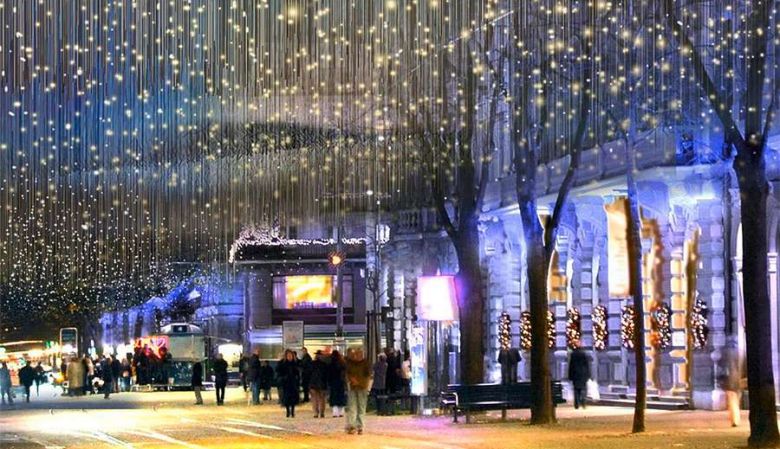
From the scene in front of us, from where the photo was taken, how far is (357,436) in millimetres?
31562

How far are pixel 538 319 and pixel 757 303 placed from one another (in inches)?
325

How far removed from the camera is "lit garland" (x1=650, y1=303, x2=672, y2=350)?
42281 mm

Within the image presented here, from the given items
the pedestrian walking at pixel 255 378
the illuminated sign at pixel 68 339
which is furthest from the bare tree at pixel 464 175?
the illuminated sign at pixel 68 339

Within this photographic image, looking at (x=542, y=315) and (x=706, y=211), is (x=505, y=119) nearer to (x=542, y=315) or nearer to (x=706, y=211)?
(x=706, y=211)

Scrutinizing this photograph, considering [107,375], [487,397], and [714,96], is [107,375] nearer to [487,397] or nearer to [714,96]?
[487,397]

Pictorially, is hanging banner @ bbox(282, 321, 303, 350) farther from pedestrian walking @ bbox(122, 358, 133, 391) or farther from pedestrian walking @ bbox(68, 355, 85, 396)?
pedestrian walking @ bbox(122, 358, 133, 391)

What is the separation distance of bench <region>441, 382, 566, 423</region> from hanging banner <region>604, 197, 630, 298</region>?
668 centimetres

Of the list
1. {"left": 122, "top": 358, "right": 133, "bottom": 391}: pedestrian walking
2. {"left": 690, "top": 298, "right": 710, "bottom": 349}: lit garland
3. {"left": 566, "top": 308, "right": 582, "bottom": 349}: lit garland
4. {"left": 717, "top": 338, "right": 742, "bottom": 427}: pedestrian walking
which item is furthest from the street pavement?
{"left": 122, "top": 358, "right": 133, "bottom": 391}: pedestrian walking

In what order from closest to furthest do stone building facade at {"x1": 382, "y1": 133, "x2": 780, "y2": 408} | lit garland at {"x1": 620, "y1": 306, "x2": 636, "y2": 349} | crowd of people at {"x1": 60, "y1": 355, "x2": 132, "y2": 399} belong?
stone building facade at {"x1": 382, "y1": 133, "x2": 780, "y2": 408} < lit garland at {"x1": 620, "y1": 306, "x2": 636, "y2": 349} < crowd of people at {"x1": 60, "y1": 355, "x2": 132, "y2": 399}

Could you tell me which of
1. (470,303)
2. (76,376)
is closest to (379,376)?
(470,303)

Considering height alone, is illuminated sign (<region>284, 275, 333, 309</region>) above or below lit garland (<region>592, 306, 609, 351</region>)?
above

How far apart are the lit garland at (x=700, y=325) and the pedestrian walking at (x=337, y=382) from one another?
8.25 metres

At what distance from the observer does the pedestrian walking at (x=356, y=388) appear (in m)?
32.2

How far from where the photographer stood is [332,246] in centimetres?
9362
